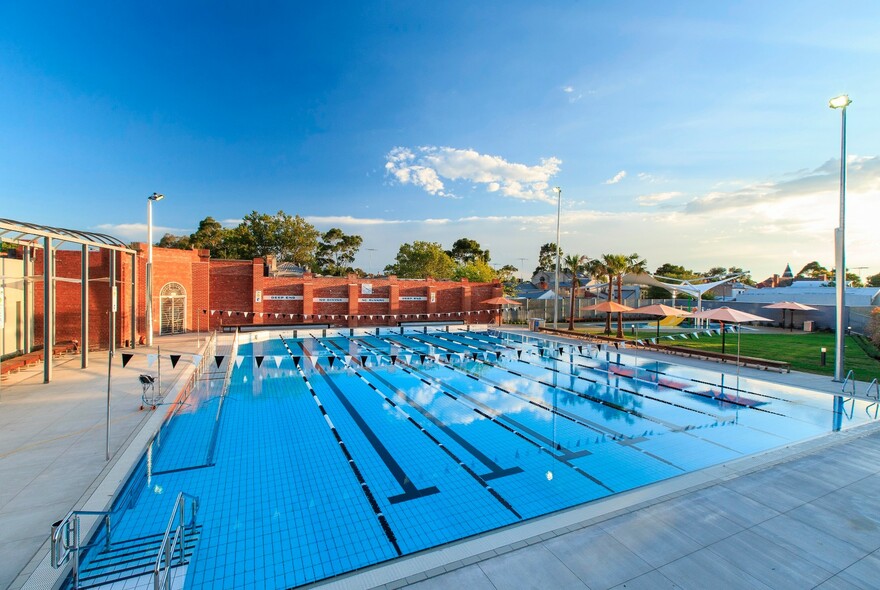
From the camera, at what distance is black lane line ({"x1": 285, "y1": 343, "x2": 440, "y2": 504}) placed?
557 cm

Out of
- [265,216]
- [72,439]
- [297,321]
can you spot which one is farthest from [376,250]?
[72,439]

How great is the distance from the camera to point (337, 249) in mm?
57906

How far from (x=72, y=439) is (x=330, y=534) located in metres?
5.50

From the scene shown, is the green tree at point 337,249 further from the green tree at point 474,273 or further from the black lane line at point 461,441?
the black lane line at point 461,441

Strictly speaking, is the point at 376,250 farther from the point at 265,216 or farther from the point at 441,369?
the point at 441,369

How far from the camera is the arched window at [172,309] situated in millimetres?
20438

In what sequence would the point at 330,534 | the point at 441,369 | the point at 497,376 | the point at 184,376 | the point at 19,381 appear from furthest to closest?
the point at 441,369
the point at 497,376
the point at 184,376
the point at 19,381
the point at 330,534

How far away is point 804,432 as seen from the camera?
7.81 metres

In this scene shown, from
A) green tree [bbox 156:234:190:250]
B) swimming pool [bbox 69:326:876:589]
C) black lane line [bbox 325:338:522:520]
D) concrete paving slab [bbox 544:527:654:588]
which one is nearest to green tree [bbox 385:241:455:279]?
swimming pool [bbox 69:326:876:589]

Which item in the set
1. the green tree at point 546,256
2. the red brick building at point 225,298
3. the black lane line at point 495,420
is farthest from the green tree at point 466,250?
the black lane line at point 495,420

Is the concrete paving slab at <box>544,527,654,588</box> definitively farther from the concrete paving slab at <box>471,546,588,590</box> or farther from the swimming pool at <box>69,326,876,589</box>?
the swimming pool at <box>69,326,876,589</box>

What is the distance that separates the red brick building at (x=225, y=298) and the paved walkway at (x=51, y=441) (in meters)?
4.04

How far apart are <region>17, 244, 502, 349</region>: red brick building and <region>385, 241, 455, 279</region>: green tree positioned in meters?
13.1

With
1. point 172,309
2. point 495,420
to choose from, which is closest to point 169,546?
point 495,420
